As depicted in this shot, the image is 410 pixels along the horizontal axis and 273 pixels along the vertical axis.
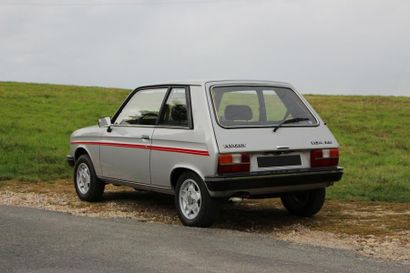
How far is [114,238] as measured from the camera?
6.94m

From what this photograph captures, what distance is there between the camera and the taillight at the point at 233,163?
7312 millimetres

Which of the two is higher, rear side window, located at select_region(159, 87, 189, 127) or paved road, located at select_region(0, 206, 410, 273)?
rear side window, located at select_region(159, 87, 189, 127)

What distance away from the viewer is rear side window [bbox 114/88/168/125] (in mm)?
8680

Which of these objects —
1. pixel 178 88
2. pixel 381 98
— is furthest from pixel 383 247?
pixel 381 98

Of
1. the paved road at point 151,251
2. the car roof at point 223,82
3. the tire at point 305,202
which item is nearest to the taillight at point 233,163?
the paved road at point 151,251

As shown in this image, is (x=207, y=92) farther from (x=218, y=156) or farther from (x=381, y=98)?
(x=381, y=98)

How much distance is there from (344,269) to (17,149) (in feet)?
42.0

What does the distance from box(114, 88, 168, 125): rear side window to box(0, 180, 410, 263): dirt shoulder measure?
4.37ft

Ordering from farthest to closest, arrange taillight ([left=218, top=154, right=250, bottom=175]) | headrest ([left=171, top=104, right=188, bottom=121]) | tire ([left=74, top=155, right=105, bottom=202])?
1. tire ([left=74, top=155, right=105, bottom=202])
2. headrest ([left=171, top=104, right=188, bottom=121])
3. taillight ([left=218, top=154, right=250, bottom=175])

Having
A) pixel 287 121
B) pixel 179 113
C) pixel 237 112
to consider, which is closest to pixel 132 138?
pixel 179 113

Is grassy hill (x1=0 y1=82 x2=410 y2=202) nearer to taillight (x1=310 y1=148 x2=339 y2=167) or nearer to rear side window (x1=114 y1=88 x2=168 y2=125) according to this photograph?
taillight (x1=310 y1=148 x2=339 y2=167)

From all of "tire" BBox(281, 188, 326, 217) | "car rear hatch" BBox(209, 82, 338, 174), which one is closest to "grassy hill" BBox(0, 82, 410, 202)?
"tire" BBox(281, 188, 326, 217)

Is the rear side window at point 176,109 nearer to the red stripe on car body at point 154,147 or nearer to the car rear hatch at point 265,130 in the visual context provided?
the red stripe on car body at point 154,147

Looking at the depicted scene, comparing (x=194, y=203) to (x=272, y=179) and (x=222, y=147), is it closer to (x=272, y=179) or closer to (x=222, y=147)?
(x=222, y=147)
